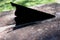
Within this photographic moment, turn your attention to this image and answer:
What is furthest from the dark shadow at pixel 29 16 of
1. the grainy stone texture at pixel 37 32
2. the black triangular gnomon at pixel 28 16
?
the grainy stone texture at pixel 37 32

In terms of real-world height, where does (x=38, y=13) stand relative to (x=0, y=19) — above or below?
above

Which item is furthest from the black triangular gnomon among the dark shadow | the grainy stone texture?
the grainy stone texture

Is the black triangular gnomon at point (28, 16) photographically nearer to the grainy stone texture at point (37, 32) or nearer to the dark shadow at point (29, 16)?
the dark shadow at point (29, 16)

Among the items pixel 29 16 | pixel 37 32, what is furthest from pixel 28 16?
pixel 37 32

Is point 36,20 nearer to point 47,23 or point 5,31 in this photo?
point 47,23

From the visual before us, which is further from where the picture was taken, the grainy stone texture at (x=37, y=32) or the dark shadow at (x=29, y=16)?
the dark shadow at (x=29, y=16)

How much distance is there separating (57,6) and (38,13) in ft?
1.92

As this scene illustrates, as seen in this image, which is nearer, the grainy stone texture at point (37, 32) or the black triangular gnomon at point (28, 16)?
the grainy stone texture at point (37, 32)

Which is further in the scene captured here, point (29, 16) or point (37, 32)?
point (29, 16)

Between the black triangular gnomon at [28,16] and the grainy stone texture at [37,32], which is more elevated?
the black triangular gnomon at [28,16]

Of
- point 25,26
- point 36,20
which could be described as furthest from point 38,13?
point 25,26

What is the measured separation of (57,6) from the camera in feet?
7.70

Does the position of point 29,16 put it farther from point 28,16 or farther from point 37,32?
point 37,32

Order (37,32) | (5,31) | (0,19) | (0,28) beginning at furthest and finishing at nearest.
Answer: (0,19)
(0,28)
(5,31)
(37,32)
